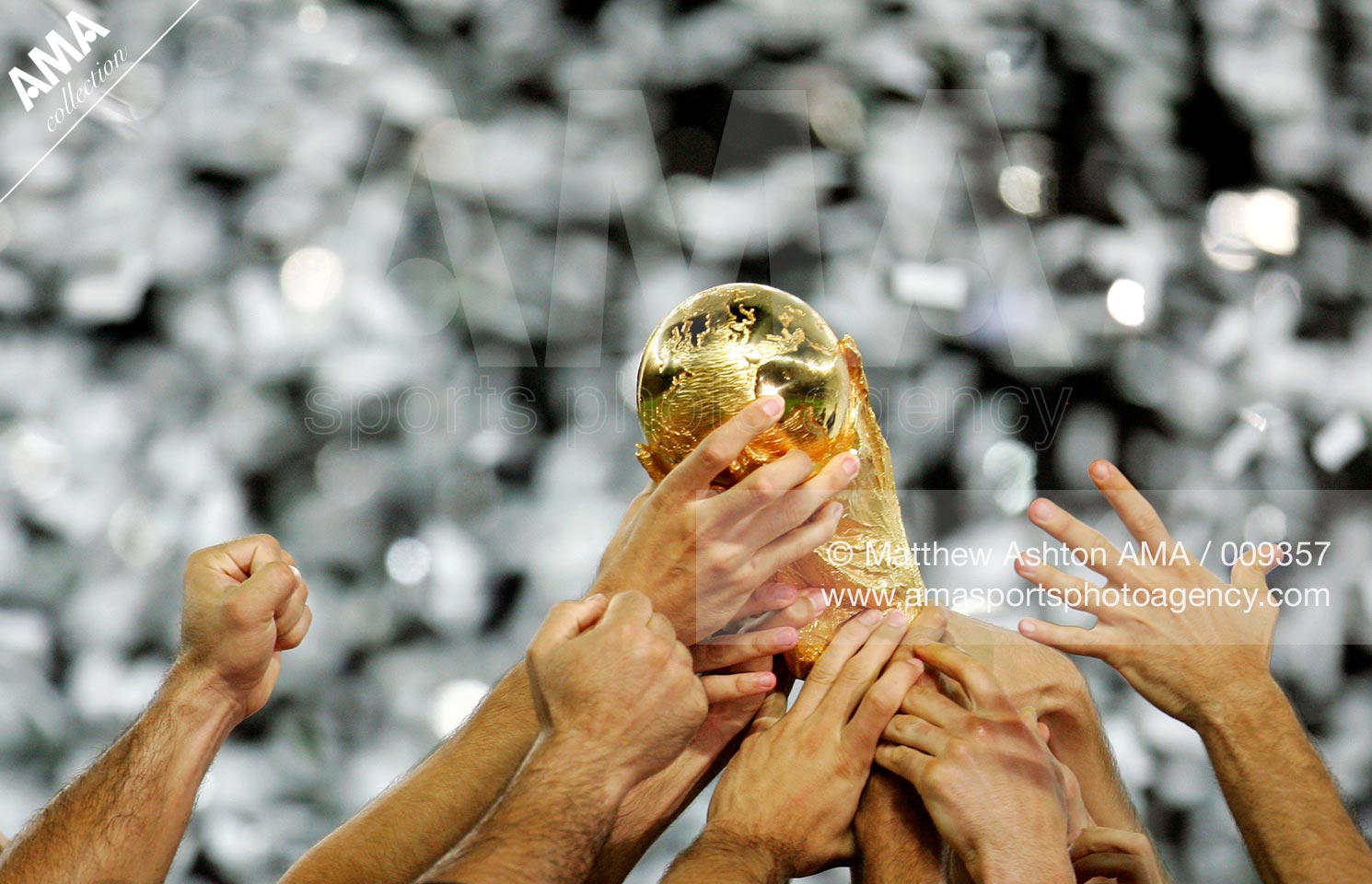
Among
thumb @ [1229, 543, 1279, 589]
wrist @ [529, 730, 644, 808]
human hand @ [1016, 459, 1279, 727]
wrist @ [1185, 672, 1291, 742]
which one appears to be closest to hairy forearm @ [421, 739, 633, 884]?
wrist @ [529, 730, 644, 808]

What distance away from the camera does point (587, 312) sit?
6.44ft

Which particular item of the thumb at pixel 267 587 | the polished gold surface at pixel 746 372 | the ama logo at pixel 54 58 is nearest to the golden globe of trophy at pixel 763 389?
the polished gold surface at pixel 746 372

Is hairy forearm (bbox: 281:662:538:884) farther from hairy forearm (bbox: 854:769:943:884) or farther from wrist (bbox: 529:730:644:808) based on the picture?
hairy forearm (bbox: 854:769:943:884)

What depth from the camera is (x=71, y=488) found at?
200cm

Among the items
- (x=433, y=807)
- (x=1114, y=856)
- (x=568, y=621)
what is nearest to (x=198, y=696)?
(x=433, y=807)

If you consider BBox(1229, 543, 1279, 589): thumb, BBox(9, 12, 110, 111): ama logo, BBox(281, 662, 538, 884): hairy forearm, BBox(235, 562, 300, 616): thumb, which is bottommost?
BBox(1229, 543, 1279, 589): thumb

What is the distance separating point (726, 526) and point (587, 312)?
0.91 metres

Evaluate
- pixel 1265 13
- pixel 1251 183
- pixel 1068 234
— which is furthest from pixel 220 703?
pixel 1265 13

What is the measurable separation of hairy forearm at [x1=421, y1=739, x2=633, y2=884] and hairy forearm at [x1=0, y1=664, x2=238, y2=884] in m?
0.43

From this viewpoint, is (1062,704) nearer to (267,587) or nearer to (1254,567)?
(1254,567)

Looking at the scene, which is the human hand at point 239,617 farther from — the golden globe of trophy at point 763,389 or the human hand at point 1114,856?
the human hand at point 1114,856

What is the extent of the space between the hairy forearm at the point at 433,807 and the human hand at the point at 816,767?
0.86 ft

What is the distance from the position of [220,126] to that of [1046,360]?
1.59 m

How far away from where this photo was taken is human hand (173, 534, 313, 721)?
4.06ft
